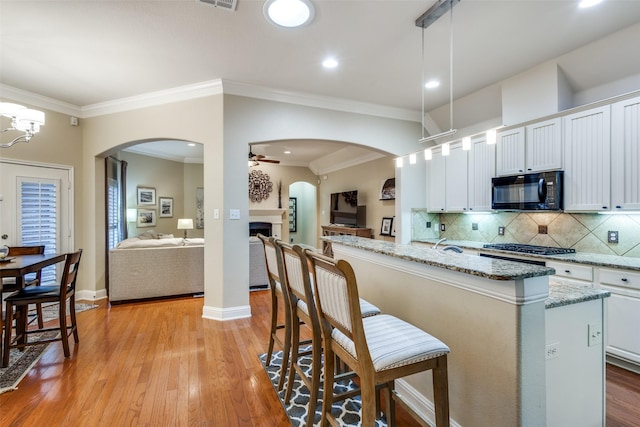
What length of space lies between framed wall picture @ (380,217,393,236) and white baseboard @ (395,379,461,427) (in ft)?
12.8

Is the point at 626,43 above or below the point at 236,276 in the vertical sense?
above

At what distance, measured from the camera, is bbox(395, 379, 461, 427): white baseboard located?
1.73m

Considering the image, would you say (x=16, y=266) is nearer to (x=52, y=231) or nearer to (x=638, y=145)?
(x=52, y=231)

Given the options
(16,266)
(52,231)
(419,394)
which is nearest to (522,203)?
(419,394)

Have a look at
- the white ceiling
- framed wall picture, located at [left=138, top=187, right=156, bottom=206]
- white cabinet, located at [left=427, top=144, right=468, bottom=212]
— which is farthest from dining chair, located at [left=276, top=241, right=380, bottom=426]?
framed wall picture, located at [left=138, top=187, right=156, bottom=206]

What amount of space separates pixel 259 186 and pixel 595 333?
7.63 m

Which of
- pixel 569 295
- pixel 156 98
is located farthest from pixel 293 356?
pixel 156 98

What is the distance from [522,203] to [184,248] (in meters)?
4.39

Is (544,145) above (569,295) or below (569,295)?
above

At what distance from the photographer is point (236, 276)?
362 cm

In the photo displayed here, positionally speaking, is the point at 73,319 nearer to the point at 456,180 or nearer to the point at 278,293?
the point at 278,293

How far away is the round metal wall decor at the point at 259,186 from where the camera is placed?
827 cm

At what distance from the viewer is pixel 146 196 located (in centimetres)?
695

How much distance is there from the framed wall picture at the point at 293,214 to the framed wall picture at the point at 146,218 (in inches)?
162
